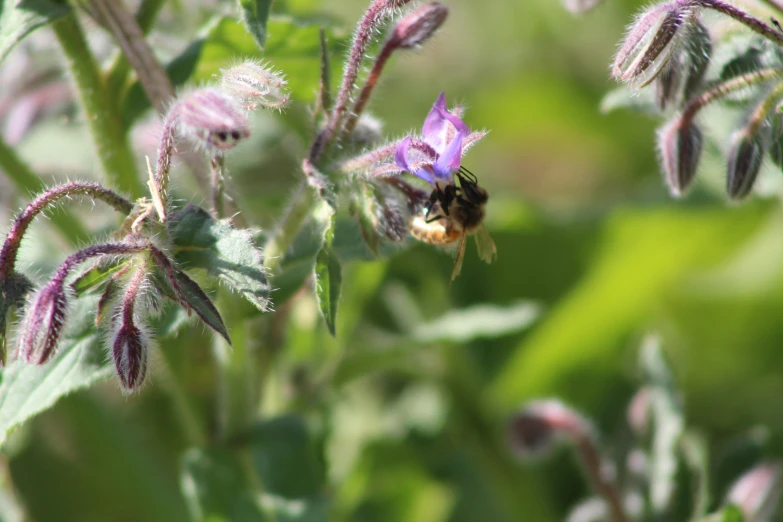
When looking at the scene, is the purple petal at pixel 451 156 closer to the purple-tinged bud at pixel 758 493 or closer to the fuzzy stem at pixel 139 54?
the fuzzy stem at pixel 139 54

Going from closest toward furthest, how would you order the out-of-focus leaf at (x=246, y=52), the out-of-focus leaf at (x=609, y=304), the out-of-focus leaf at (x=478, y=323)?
1. the out-of-focus leaf at (x=246, y=52)
2. the out-of-focus leaf at (x=478, y=323)
3. the out-of-focus leaf at (x=609, y=304)

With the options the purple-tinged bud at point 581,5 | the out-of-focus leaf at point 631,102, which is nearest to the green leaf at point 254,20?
the purple-tinged bud at point 581,5

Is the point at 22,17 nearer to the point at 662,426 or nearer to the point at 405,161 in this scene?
the point at 405,161

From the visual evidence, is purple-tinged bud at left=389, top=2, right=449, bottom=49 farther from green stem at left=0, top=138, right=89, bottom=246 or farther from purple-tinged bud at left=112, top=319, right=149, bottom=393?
green stem at left=0, top=138, right=89, bottom=246

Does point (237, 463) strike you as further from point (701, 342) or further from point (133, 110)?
point (701, 342)

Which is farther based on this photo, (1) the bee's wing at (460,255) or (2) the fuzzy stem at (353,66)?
(1) the bee's wing at (460,255)
